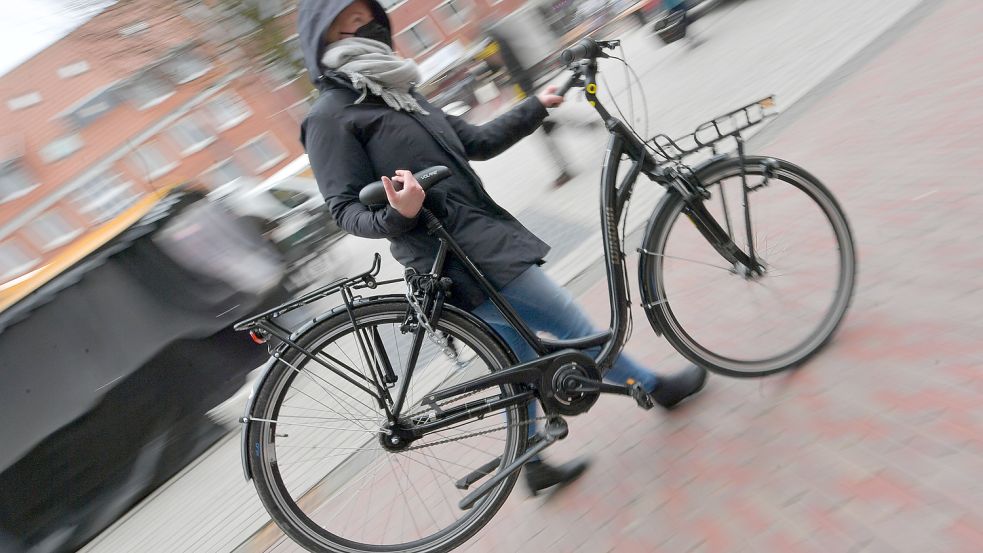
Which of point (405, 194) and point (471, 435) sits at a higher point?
point (405, 194)

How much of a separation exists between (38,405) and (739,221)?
4.18 m

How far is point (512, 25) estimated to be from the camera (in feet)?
25.8

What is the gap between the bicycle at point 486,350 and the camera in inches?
92.2

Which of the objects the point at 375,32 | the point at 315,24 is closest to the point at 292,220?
the point at 375,32

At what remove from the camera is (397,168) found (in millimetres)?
2326

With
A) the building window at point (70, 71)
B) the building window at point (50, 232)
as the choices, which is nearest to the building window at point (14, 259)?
the building window at point (50, 232)

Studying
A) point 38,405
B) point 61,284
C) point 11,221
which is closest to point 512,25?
point 61,284

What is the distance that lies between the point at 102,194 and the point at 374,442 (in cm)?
3592

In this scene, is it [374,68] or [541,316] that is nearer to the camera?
[374,68]

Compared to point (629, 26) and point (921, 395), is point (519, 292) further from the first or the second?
point (629, 26)

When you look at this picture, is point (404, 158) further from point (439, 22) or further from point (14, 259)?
point (439, 22)

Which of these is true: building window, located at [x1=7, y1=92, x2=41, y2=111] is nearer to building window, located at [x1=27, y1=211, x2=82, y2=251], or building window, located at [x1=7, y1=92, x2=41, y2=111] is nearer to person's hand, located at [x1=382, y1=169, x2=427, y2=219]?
building window, located at [x1=27, y1=211, x2=82, y2=251]

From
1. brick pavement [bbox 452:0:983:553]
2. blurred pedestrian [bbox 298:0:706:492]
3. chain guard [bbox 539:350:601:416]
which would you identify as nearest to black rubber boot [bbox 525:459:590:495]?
brick pavement [bbox 452:0:983:553]

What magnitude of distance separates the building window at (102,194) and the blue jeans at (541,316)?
3453cm
